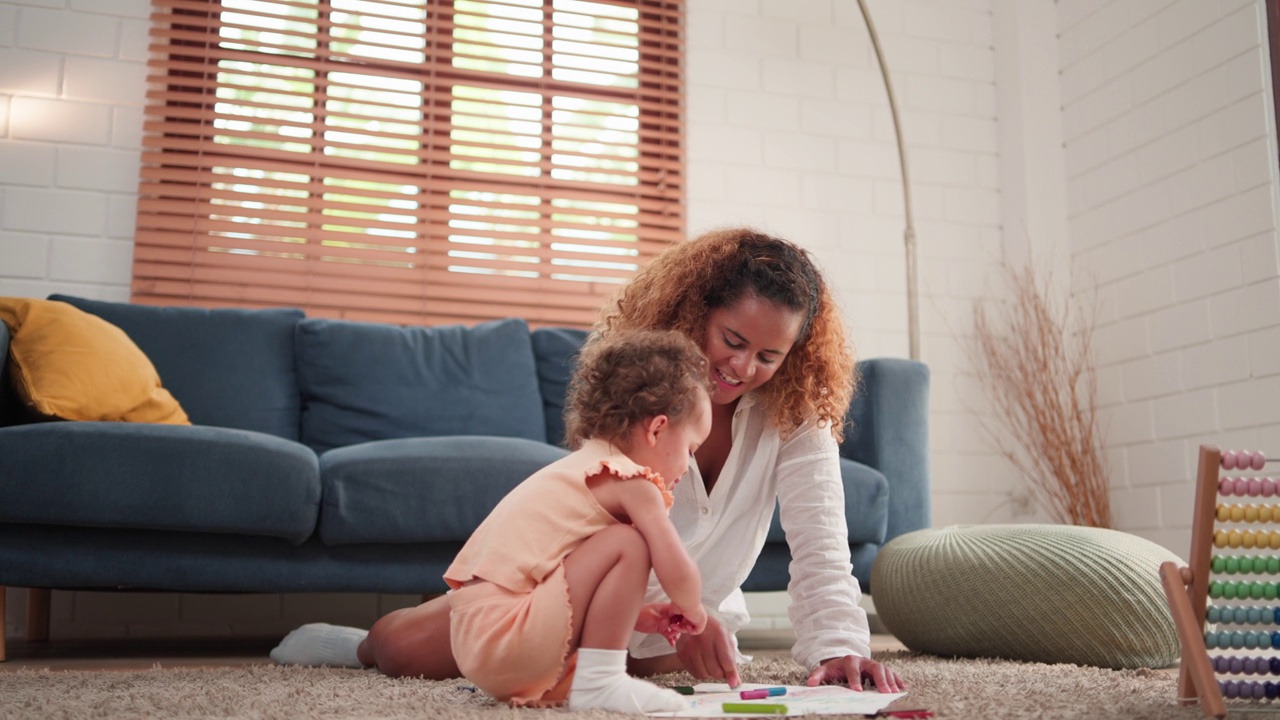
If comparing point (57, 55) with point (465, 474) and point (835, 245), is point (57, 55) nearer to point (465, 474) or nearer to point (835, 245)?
point (465, 474)

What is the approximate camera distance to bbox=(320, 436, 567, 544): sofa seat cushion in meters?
2.41

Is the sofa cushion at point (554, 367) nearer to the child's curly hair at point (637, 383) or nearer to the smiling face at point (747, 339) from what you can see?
the smiling face at point (747, 339)

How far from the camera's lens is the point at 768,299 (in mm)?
1723

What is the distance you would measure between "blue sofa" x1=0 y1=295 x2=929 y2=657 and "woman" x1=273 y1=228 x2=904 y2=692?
1.62 ft

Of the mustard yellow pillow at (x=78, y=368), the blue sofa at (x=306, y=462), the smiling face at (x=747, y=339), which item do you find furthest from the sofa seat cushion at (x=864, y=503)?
the mustard yellow pillow at (x=78, y=368)

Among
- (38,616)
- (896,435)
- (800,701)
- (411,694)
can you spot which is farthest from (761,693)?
(38,616)

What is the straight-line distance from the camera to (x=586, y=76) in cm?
405

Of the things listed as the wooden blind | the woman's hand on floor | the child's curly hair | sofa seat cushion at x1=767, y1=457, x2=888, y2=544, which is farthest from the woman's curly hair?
the wooden blind

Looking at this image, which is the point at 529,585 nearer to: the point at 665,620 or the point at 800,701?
the point at 665,620

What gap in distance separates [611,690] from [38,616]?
2.26m

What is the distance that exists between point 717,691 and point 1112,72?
3261mm

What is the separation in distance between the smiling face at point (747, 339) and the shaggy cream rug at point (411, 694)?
479 millimetres

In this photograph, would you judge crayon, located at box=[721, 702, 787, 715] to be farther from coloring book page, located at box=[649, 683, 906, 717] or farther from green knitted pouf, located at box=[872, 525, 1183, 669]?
green knitted pouf, located at box=[872, 525, 1183, 669]

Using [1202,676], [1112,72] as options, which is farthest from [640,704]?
[1112,72]
